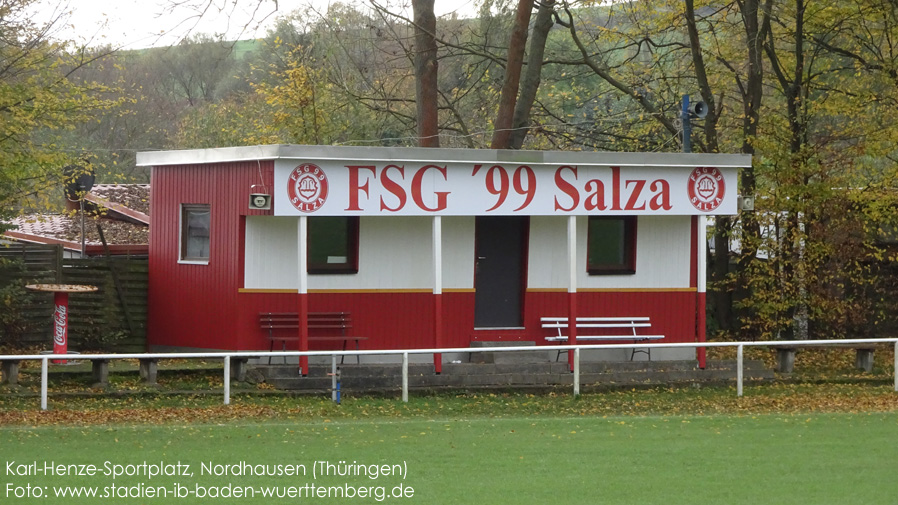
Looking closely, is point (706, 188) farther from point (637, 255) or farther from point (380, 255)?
point (380, 255)

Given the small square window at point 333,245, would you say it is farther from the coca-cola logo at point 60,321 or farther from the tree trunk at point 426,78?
the tree trunk at point 426,78

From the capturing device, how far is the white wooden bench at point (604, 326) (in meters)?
18.6

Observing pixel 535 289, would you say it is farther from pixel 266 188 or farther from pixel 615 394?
pixel 266 188

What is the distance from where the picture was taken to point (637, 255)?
749 inches

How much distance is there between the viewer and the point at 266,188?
16438mm

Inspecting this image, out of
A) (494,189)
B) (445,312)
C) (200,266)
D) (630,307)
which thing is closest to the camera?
(494,189)

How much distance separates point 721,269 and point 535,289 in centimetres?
776

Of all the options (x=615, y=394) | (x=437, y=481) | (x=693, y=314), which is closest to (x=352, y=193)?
(x=615, y=394)

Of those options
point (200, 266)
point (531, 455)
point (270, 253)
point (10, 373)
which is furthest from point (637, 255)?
point (10, 373)

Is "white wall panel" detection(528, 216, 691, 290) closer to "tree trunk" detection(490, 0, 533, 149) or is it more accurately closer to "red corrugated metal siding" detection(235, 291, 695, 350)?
"red corrugated metal siding" detection(235, 291, 695, 350)

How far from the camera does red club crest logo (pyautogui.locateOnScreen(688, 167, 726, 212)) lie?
18500mm

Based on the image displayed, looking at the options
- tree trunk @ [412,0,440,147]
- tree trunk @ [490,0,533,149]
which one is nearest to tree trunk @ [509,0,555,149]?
tree trunk @ [490,0,533,149]

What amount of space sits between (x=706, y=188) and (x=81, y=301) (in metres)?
10.7

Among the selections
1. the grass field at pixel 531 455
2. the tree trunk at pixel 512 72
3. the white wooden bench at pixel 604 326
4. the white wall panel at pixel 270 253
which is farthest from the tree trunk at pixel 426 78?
the grass field at pixel 531 455
